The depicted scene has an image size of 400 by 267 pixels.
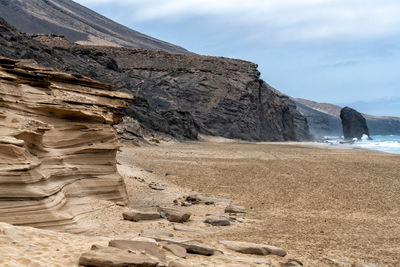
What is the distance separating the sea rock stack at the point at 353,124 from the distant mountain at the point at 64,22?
8803cm

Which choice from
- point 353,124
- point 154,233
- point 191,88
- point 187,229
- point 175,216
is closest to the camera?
point 154,233

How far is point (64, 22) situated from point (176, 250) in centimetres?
17033

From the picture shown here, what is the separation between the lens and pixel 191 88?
204ft

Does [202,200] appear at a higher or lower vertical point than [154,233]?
lower

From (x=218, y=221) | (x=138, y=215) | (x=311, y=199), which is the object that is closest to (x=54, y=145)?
(x=138, y=215)

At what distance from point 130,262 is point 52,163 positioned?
15.9 feet

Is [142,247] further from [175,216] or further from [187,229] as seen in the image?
[175,216]

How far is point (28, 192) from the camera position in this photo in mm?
7863

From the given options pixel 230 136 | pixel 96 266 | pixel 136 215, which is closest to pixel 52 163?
pixel 136 215

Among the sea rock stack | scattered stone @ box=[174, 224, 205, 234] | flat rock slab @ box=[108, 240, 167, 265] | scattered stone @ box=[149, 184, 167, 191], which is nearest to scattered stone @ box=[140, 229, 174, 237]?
scattered stone @ box=[174, 224, 205, 234]

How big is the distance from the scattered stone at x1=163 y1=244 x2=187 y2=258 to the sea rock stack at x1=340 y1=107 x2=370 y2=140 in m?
107

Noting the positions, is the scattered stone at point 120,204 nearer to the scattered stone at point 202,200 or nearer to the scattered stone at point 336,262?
the scattered stone at point 202,200

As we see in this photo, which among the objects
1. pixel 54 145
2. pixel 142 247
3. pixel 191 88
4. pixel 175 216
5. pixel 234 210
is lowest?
pixel 234 210

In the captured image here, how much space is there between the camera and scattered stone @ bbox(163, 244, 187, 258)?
22.0ft
